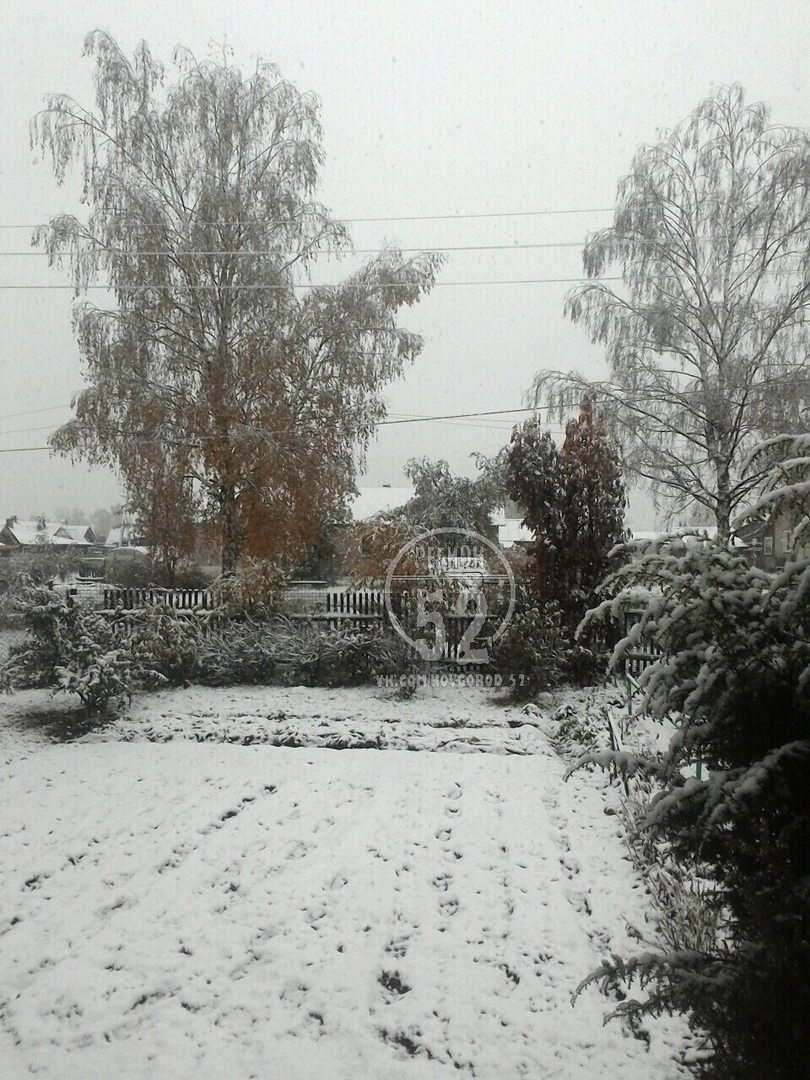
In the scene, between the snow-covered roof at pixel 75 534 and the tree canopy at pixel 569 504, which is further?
the tree canopy at pixel 569 504

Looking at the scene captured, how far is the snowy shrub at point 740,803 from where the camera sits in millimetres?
917

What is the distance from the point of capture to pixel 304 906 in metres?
1.74

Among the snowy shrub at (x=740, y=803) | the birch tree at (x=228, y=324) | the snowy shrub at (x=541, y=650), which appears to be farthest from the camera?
the snowy shrub at (x=541, y=650)

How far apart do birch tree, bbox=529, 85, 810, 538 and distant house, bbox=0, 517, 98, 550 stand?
6.06 feet

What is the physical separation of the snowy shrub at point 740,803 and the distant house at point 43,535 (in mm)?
2075

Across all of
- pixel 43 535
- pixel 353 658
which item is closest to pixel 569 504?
pixel 353 658

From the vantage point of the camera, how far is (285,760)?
2613mm

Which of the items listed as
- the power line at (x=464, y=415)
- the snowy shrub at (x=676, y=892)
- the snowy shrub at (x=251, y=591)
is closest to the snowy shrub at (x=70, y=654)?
the snowy shrub at (x=251, y=591)

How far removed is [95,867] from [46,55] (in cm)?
238

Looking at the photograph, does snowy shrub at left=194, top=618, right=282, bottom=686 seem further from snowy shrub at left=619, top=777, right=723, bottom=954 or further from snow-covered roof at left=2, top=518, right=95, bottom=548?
snowy shrub at left=619, top=777, right=723, bottom=954

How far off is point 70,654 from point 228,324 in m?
1.52

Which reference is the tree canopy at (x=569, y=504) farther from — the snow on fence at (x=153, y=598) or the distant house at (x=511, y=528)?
the snow on fence at (x=153, y=598)

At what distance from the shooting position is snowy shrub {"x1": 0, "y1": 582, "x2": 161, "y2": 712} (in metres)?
2.76

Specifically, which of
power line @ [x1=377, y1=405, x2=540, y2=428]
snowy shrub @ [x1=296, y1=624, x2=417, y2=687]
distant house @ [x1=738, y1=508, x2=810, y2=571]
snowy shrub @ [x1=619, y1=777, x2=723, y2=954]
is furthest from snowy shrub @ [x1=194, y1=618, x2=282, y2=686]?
distant house @ [x1=738, y1=508, x2=810, y2=571]
